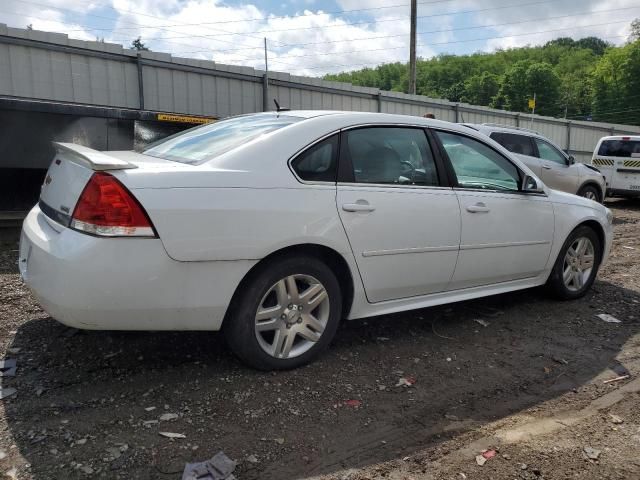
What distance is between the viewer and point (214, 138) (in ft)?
11.7

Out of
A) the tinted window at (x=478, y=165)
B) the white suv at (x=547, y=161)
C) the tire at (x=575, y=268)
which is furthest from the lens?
the white suv at (x=547, y=161)

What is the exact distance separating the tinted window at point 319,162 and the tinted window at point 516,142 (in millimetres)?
7420

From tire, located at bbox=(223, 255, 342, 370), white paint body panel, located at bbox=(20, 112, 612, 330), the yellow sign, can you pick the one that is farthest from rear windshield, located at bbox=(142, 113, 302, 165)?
the yellow sign

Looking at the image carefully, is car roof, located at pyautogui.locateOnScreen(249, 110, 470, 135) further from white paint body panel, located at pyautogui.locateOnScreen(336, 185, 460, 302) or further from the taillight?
the taillight

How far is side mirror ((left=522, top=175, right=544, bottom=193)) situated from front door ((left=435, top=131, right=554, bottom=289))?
0.15 ft

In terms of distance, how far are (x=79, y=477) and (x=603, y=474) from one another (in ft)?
7.72

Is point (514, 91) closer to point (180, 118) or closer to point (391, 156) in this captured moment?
point (180, 118)

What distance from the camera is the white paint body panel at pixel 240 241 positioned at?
2717mm

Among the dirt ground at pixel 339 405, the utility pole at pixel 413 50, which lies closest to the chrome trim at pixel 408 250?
the dirt ground at pixel 339 405

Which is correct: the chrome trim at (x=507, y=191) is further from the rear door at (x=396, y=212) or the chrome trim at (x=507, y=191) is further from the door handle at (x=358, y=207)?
the door handle at (x=358, y=207)

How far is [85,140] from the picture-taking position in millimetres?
6617

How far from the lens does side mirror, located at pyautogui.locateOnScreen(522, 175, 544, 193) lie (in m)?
4.47

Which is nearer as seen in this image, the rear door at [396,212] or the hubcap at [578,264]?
the rear door at [396,212]

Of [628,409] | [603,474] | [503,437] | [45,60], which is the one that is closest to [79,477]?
[503,437]
